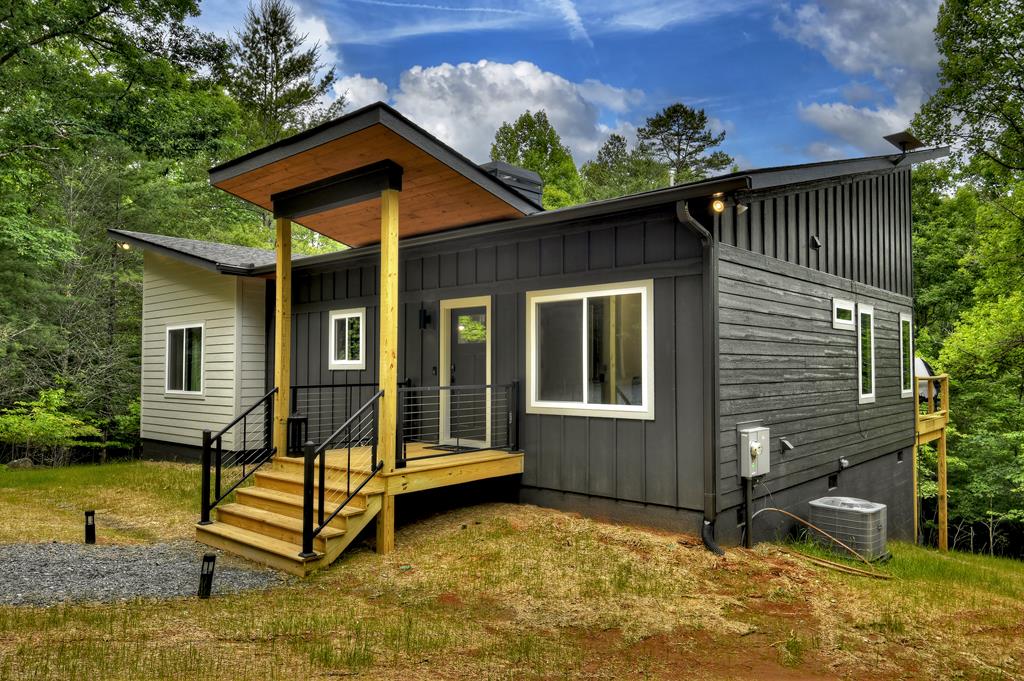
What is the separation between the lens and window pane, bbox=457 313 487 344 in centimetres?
809

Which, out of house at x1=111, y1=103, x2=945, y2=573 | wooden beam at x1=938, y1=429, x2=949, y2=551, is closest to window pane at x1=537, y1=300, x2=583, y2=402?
house at x1=111, y1=103, x2=945, y2=573

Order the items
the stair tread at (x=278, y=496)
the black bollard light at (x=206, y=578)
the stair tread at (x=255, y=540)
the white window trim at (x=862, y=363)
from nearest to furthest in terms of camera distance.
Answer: the black bollard light at (x=206, y=578), the stair tread at (x=255, y=540), the stair tread at (x=278, y=496), the white window trim at (x=862, y=363)

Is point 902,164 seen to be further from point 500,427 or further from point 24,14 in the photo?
point 24,14

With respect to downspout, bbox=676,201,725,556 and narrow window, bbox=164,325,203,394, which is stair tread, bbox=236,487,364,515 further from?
narrow window, bbox=164,325,203,394

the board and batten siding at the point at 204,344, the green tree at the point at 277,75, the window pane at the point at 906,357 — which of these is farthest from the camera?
the green tree at the point at 277,75

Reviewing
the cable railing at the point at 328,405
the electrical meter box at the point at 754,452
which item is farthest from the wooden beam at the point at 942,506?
the cable railing at the point at 328,405

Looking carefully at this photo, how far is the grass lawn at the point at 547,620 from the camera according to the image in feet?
11.9

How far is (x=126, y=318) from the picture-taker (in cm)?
1486

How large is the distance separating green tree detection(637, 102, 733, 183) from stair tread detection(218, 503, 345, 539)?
2597 cm

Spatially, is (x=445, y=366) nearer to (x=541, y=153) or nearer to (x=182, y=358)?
(x=182, y=358)

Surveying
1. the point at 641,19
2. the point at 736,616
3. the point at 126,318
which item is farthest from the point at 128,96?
the point at 641,19

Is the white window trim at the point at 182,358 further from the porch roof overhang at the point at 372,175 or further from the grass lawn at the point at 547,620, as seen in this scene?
the grass lawn at the point at 547,620

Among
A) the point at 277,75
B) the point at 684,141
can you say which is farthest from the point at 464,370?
the point at 684,141

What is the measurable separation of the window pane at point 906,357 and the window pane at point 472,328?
23.0 feet
